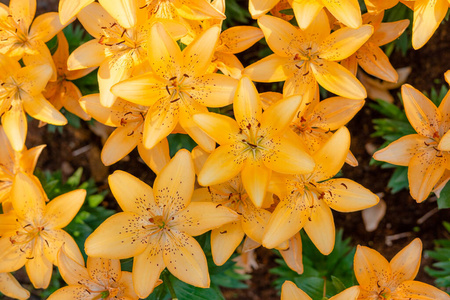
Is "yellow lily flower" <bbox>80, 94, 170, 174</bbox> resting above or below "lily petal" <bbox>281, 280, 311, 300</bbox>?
above

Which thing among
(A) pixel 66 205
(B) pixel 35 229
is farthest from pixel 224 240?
Answer: (B) pixel 35 229

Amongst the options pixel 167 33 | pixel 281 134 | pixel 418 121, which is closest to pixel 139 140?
pixel 167 33

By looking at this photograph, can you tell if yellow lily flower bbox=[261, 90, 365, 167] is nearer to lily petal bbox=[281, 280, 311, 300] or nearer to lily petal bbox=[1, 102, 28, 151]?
lily petal bbox=[281, 280, 311, 300]

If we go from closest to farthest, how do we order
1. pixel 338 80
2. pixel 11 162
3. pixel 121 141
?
pixel 338 80
pixel 121 141
pixel 11 162

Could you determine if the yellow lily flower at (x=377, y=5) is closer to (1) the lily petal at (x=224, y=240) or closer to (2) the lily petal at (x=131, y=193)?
(1) the lily petal at (x=224, y=240)

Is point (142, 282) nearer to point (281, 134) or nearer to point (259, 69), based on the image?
point (281, 134)

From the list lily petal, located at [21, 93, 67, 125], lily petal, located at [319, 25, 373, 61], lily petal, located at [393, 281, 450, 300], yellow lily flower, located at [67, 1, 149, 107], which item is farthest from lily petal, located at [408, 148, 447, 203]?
lily petal, located at [21, 93, 67, 125]

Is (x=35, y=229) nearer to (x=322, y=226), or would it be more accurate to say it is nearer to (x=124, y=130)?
(x=124, y=130)
